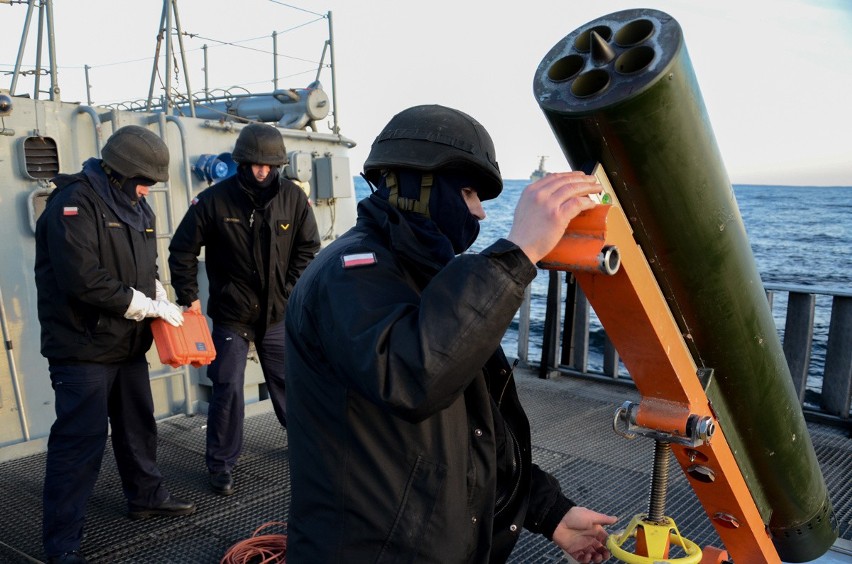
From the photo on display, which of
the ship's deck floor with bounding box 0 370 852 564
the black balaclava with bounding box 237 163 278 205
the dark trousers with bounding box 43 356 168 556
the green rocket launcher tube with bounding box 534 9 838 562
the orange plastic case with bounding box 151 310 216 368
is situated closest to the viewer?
the green rocket launcher tube with bounding box 534 9 838 562

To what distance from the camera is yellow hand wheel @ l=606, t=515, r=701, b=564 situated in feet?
6.57

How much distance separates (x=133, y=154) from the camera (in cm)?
373

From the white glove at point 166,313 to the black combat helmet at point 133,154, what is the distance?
0.70 metres

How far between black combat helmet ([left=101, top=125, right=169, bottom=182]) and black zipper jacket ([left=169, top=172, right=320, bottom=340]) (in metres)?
0.82

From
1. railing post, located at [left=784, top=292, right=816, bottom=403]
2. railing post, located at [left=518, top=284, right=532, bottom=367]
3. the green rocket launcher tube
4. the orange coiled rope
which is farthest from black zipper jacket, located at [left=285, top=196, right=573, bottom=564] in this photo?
railing post, located at [left=518, top=284, right=532, bottom=367]

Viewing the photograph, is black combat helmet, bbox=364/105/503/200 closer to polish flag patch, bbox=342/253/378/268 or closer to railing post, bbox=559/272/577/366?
polish flag patch, bbox=342/253/378/268

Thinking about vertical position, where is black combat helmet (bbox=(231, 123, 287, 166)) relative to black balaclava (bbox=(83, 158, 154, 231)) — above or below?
above

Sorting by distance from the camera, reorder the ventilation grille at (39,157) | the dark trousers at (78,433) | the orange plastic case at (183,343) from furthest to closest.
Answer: the ventilation grille at (39,157), the orange plastic case at (183,343), the dark trousers at (78,433)

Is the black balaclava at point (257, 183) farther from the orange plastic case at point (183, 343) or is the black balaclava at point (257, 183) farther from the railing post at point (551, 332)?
the railing post at point (551, 332)

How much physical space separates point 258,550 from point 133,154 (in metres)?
2.14

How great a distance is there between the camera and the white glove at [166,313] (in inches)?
153

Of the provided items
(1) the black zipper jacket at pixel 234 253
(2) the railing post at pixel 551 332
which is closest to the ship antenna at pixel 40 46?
(1) the black zipper jacket at pixel 234 253

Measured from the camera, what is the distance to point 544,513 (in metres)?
2.23

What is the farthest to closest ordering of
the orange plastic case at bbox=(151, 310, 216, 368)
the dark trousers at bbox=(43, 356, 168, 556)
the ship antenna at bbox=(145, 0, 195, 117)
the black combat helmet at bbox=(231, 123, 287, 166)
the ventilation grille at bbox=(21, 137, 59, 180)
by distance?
the ship antenna at bbox=(145, 0, 195, 117) < the ventilation grille at bbox=(21, 137, 59, 180) < the black combat helmet at bbox=(231, 123, 287, 166) < the orange plastic case at bbox=(151, 310, 216, 368) < the dark trousers at bbox=(43, 356, 168, 556)
